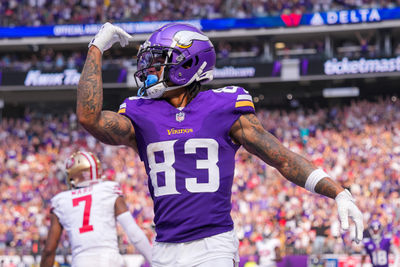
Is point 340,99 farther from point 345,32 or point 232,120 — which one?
point 232,120

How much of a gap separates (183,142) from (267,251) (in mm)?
10758

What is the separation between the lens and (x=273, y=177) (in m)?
18.9

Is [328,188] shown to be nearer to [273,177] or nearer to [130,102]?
[130,102]

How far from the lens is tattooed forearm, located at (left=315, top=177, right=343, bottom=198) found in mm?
3361

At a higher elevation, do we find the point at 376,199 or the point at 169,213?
the point at 169,213

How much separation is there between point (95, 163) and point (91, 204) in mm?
527

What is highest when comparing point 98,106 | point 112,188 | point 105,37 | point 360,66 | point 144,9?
point 144,9

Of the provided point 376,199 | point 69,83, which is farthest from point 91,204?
point 69,83

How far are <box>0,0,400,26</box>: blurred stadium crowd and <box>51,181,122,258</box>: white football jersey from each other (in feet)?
71.0

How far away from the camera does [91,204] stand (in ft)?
18.8

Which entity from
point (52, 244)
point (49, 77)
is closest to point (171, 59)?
Result: point (52, 244)

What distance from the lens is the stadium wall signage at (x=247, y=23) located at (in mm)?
25297

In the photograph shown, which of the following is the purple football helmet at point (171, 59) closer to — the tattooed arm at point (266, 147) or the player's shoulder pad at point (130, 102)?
the player's shoulder pad at point (130, 102)

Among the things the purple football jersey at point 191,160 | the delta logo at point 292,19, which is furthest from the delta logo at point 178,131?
the delta logo at point 292,19
